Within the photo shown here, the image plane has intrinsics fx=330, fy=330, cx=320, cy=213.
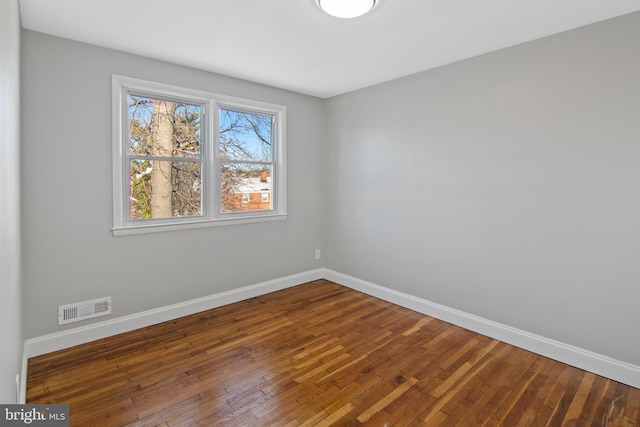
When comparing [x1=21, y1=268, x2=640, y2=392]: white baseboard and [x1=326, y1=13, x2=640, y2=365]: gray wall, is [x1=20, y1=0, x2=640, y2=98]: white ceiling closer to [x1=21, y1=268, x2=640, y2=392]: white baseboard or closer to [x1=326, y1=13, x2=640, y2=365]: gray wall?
[x1=326, y1=13, x2=640, y2=365]: gray wall

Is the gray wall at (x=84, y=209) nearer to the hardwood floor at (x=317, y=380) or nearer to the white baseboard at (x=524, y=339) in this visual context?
the hardwood floor at (x=317, y=380)

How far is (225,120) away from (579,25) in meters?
3.21

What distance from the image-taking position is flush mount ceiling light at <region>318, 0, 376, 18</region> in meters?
2.04

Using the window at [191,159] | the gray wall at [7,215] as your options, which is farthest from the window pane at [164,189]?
the gray wall at [7,215]

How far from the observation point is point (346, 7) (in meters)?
2.08

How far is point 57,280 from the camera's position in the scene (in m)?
2.65

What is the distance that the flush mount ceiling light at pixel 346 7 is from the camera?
2.04 m

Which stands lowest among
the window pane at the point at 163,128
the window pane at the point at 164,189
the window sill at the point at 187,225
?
the window sill at the point at 187,225

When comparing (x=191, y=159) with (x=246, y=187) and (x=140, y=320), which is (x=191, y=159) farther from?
(x=140, y=320)

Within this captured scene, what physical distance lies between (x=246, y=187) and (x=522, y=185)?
9.21ft

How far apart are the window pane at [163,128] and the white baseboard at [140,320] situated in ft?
4.95

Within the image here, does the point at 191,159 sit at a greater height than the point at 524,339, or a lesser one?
greater

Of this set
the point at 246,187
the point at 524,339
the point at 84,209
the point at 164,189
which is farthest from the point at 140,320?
the point at 524,339

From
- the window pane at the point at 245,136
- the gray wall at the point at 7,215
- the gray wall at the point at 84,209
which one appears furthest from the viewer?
the window pane at the point at 245,136
